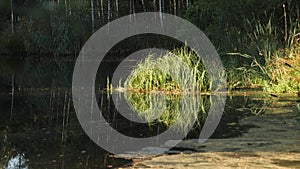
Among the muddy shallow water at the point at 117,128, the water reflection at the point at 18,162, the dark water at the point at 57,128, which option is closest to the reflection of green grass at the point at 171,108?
the dark water at the point at 57,128

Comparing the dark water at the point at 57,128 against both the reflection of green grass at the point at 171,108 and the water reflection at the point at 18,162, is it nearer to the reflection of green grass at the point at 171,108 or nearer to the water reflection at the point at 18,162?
the water reflection at the point at 18,162

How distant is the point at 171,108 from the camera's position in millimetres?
8227

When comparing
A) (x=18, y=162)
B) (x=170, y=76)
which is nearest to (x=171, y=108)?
(x=170, y=76)

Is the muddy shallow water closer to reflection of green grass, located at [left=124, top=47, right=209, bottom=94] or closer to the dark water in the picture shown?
the dark water

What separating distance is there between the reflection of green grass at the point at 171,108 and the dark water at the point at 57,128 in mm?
144

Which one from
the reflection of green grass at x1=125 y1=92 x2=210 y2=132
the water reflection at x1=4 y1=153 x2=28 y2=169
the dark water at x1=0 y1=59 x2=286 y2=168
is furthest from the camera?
the reflection of green grass at x1=125 y1=92 x2=210 y2=132

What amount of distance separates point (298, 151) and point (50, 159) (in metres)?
2.08

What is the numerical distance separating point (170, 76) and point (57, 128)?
4.04 metres

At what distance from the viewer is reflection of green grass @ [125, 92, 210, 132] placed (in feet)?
23.4

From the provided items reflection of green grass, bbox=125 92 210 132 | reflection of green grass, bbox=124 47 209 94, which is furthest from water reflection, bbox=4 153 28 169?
reflection of green grass, bbox=124 47 209 94

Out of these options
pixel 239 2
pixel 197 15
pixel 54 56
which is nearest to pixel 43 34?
pixel 54 56

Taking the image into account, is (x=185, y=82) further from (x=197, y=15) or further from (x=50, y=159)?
(x=197, y=15)

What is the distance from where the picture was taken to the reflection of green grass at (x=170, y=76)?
33.4ft

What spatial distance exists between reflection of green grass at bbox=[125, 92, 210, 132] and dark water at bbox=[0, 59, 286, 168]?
0.14 meters
